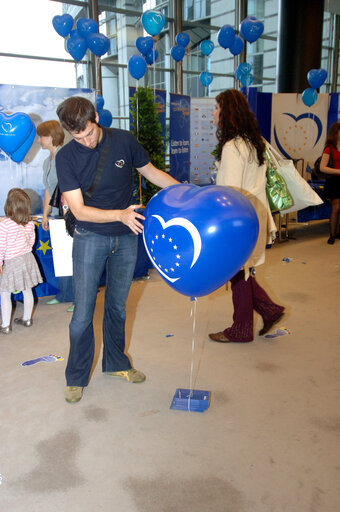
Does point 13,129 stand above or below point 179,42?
below

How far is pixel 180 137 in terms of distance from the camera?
7785 millimetres

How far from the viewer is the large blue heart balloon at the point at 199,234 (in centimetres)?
185

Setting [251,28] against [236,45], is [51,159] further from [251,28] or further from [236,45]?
[236,45]

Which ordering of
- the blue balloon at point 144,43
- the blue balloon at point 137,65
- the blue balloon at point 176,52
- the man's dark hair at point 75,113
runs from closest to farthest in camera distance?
1. the man's dark hair at point 75,113
2. the blue balloon at point 137,65
3. the blue balloon at point 144,43
4. the blue balloon at point 176,52

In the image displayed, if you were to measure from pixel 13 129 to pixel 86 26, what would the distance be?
2.74m

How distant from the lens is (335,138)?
6.03 meters

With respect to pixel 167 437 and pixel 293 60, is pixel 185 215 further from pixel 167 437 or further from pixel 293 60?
pixel 293 60

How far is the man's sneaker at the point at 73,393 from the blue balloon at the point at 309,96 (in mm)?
7143

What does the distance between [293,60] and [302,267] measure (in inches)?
261

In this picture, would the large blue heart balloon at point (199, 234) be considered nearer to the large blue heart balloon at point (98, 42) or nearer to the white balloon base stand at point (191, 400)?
the white balloon base stand at point (191, 400)

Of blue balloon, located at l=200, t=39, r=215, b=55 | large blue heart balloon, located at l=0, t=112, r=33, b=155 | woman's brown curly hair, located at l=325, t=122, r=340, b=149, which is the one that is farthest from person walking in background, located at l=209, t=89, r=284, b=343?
blue balloon, located at l=200, t=39, r=215, b=55

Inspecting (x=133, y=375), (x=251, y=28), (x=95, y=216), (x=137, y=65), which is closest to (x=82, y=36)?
(x=137, y=65)

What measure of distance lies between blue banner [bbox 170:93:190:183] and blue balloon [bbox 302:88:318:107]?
2067mm

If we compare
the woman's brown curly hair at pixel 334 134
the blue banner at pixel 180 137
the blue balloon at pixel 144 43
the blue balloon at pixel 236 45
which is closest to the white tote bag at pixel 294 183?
the woman's brown curly hair at pixel 334 134
